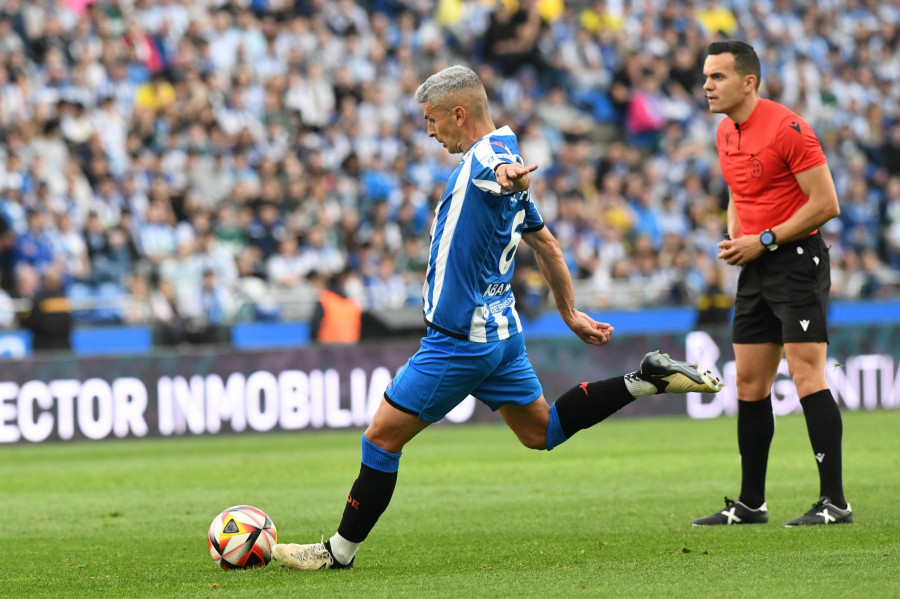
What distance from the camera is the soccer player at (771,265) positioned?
269 inches

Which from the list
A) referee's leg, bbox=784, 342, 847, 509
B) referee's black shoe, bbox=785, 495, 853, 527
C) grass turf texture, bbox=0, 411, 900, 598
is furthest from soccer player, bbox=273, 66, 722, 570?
referee's black shoe, bbox=785, 495, 853, 527

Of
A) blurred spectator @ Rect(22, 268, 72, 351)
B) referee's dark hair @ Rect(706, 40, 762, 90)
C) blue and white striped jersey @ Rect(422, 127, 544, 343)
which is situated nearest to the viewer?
blue and white striped jersey @ Rect(422, 127, 544, 343)

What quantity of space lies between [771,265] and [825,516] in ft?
4.26

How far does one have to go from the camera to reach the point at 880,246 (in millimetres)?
22312

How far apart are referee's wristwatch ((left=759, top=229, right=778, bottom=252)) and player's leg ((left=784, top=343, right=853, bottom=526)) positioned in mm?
503

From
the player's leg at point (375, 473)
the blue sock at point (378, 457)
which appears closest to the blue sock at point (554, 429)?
the player's leg at point (375, 473)

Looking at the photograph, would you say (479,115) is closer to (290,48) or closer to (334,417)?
(334,417)

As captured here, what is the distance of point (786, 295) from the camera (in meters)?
6.87

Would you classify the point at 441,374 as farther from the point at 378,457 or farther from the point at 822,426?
the point at 822,426

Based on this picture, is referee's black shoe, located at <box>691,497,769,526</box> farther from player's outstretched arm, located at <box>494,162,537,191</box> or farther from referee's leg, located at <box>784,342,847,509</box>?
player's outstretched arm, located at <box>494,162,537,191</box>

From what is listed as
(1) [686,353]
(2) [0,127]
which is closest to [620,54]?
(1) [686,353]

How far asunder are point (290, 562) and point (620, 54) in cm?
1953

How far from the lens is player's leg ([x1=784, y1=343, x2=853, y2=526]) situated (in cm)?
684

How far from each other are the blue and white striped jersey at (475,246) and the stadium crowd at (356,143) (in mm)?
11073
